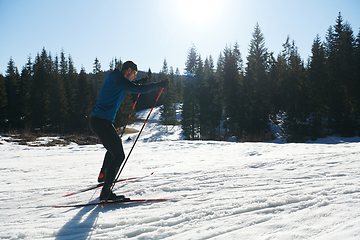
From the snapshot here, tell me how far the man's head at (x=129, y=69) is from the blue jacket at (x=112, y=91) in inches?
6.3

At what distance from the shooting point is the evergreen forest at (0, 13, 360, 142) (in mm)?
23203

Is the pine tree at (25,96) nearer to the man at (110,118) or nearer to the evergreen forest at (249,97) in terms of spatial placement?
the evergreen forest at (249,97)

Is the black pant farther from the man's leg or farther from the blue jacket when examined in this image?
the blue jacket

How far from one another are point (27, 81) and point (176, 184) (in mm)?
46435

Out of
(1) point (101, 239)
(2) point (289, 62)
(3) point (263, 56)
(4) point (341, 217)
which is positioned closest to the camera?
(1) point (101, 239)

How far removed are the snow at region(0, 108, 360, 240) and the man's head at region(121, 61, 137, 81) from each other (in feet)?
6.36

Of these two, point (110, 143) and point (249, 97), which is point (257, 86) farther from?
point (110, 143)

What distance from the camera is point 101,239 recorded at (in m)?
1.97

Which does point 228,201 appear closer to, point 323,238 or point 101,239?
point 323,238

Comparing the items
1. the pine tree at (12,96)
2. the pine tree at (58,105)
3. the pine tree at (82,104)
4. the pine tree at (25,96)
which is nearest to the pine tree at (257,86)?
the pine tree at (82,104)

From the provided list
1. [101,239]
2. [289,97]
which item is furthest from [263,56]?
[101,239]

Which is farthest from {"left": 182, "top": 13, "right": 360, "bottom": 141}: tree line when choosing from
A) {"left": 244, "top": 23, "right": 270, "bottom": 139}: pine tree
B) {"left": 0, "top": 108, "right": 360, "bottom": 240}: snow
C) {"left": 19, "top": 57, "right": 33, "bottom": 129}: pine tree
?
{"left": 19, "top": 57, "right": 33, "bottom": 129}: pine tree

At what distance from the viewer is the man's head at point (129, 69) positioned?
3.20 meters

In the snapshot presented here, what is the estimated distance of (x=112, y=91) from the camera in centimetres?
309
